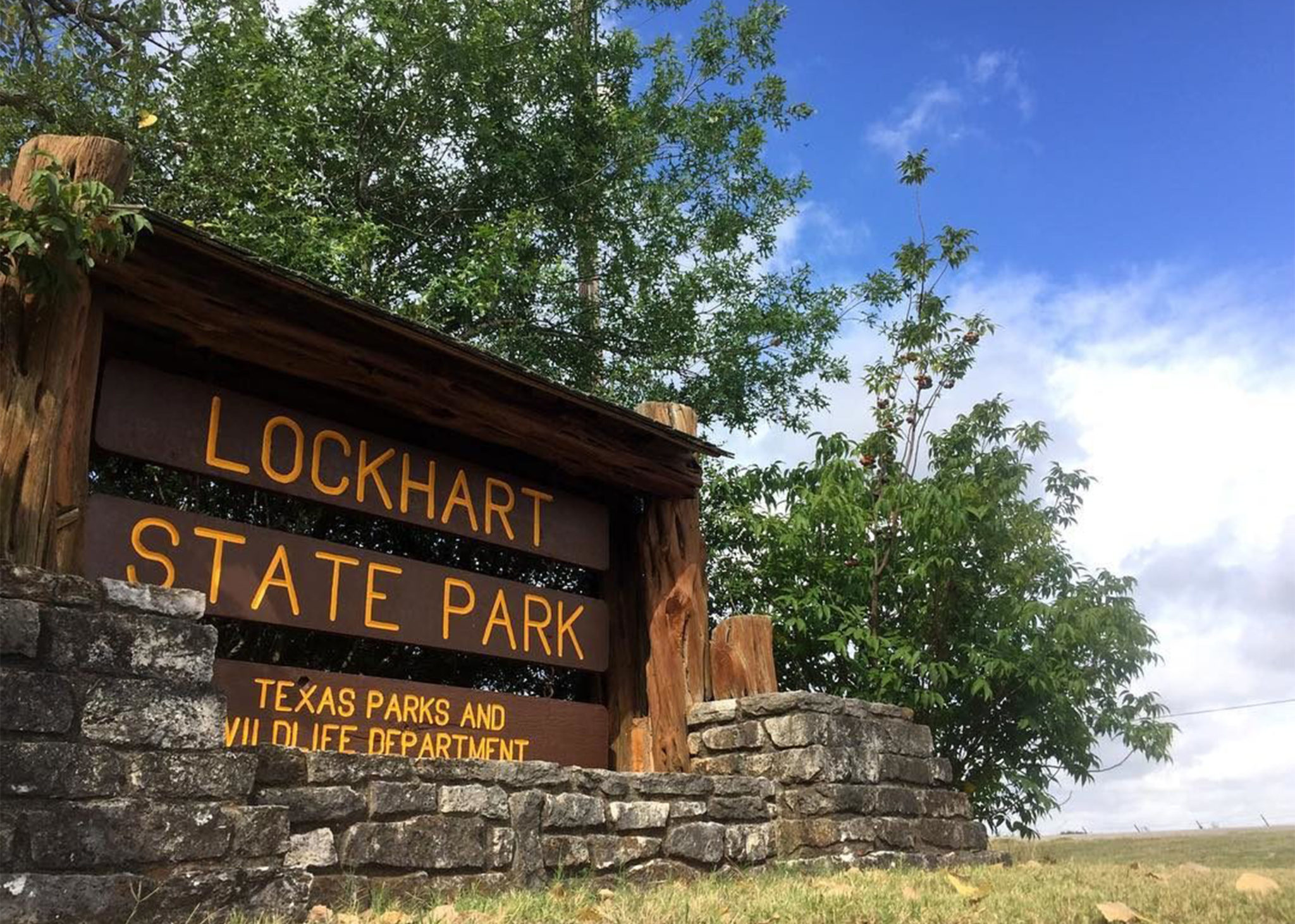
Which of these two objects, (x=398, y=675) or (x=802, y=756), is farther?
(x=398, y=675)

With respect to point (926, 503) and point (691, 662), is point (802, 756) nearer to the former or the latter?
point (691, 662)

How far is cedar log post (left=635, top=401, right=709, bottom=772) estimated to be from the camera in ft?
21.8

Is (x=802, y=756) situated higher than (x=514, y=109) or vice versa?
(x=514, y=109)

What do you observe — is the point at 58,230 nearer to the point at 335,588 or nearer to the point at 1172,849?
the point at 335,588

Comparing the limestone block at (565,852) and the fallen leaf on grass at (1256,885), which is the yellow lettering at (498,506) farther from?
the fallen leaf on grass at (1256,885)

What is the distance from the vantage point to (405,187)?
11336mm

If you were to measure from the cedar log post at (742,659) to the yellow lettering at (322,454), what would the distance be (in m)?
2.58

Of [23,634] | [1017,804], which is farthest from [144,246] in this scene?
[1017,804]

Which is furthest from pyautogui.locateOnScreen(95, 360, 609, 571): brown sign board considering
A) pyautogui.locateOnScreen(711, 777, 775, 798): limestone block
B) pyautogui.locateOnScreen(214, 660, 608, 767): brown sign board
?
pyautogui.locateOnScreen(711, 777, 775, 798): limestone block

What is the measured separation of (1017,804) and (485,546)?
4.93m

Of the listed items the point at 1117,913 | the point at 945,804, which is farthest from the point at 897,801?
the point at 1117,913

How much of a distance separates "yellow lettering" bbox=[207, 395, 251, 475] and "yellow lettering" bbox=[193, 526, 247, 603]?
1.01 feet

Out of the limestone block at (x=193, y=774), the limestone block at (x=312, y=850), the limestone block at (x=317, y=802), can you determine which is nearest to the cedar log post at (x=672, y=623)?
the limestone block at (x=317, y=802)

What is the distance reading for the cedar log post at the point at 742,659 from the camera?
269 inches
